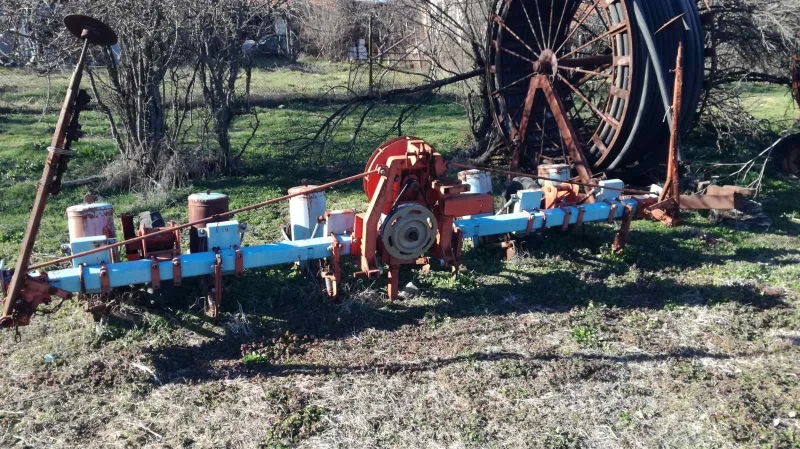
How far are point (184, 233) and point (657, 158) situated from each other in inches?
205

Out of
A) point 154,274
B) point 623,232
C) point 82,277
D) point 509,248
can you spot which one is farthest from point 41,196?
point 623,232

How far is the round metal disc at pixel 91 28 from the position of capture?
388cm

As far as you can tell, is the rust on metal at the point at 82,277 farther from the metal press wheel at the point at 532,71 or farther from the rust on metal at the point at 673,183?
the metal press wheel at the point at 532,71

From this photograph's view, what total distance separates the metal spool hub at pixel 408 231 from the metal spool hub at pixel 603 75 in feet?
10.6

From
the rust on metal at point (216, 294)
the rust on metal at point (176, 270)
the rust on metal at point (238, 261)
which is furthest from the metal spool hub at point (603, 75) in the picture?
the rust on metal at point (176, 270)

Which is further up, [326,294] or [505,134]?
[505,134]

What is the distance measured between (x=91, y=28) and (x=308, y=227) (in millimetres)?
2174

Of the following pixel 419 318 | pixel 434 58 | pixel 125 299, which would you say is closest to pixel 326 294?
pixel 419 318

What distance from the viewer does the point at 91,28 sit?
13.0 ft

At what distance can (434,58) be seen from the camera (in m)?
10.4

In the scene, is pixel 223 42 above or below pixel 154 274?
above

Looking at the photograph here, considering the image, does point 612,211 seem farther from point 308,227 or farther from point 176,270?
point 176,270

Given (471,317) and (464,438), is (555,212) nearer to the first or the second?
(471,317)

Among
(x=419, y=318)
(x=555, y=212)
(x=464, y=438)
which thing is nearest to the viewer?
(x=464, y=438)
